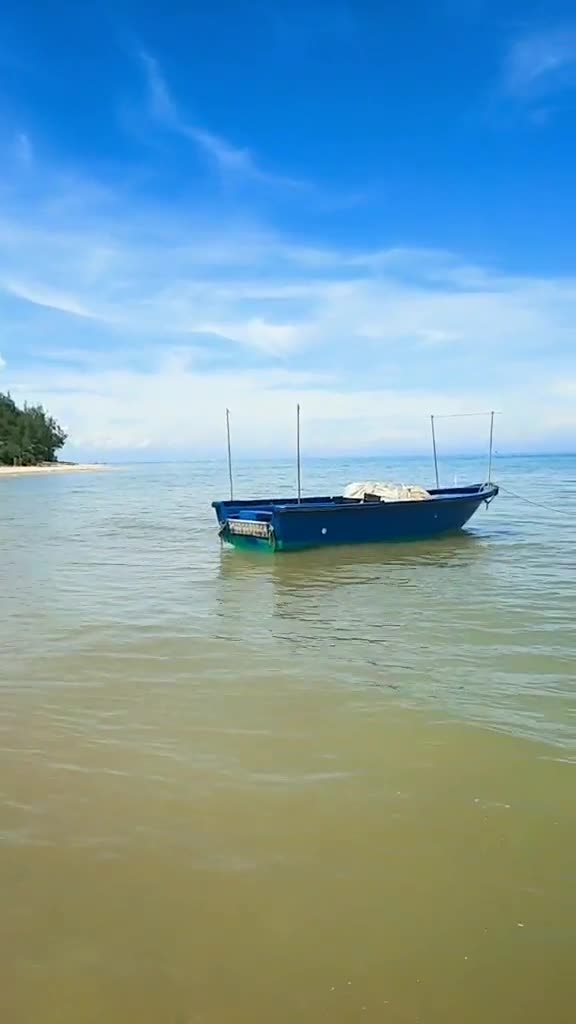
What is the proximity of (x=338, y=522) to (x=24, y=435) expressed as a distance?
81.6 metres

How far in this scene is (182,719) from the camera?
5629mm

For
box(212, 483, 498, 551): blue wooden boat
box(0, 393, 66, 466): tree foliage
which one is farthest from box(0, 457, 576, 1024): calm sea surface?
box(0, 393, 66, 466): tree foliage

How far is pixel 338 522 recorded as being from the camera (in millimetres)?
16094

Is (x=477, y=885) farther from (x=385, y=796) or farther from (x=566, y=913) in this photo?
(x=385, y=796)

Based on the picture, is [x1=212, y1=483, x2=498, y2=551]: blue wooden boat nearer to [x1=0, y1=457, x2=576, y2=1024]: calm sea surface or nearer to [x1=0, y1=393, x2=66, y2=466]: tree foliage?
[x1=0, y1=457, x2=576, y2=1024]: calm sea surface

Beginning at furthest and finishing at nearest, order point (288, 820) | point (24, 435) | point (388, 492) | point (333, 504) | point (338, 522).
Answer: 1. point (24, 435)
2. point (388, 492)
3. point (333, 504)
4. point (338, 522)
5. point (288, 820)

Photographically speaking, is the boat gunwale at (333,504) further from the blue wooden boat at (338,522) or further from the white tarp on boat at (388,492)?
the white tarp on boat at (388,492)

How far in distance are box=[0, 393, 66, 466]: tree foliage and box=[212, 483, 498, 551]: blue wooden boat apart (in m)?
76.8

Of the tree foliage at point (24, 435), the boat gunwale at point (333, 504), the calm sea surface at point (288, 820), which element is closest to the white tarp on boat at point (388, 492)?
the boat gunwale at point (333, 504)

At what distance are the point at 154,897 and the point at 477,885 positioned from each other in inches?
60.4

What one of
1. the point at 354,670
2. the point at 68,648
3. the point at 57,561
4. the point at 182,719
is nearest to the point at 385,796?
the point at 182,719

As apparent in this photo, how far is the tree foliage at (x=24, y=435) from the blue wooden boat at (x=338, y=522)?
3022 inches

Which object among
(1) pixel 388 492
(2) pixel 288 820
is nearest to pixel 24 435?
(1) pixel 388 492

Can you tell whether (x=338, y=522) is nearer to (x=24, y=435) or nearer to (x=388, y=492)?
(x=388, y=492)
